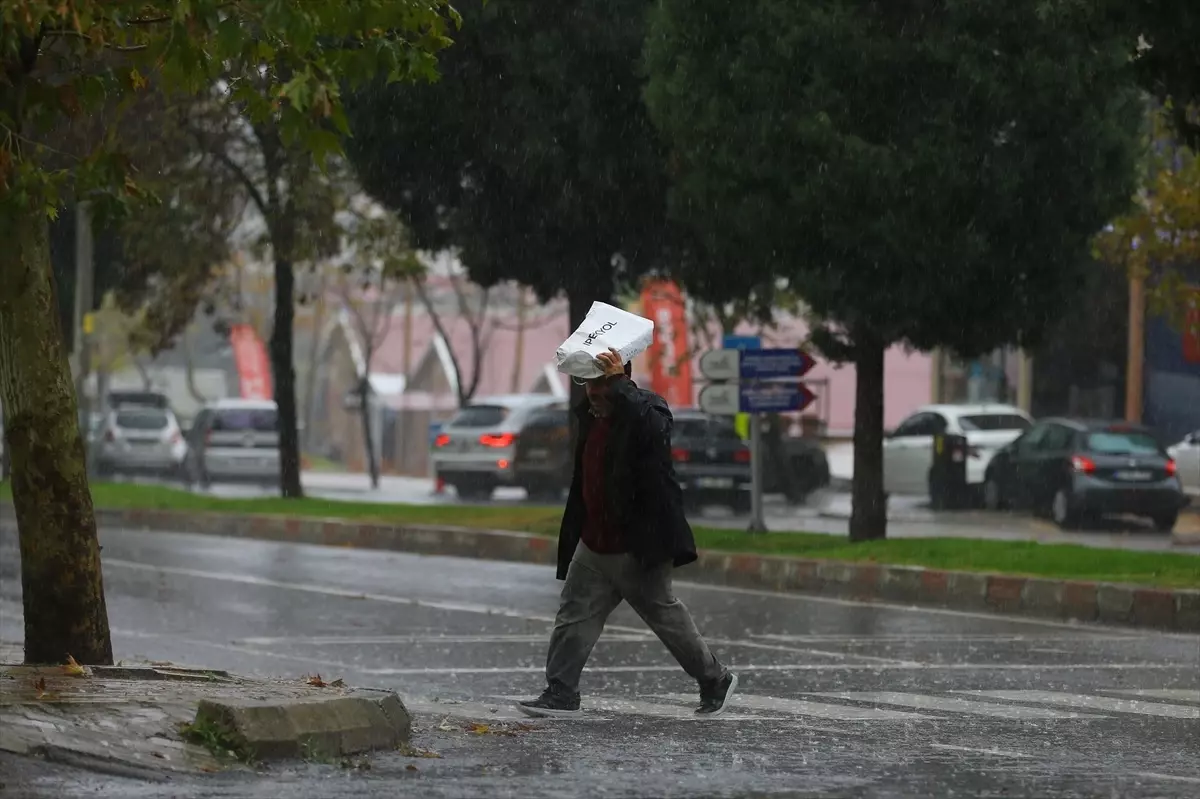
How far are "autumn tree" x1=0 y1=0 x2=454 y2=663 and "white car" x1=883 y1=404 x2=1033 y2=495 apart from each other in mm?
24040

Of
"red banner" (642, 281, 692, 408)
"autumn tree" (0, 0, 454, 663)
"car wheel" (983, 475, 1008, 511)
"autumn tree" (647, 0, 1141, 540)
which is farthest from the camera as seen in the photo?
"red banner" (642, 281, 692, 408)

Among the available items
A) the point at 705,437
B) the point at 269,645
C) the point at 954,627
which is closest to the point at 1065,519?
the point at 705,437

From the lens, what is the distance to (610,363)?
845 centimetres

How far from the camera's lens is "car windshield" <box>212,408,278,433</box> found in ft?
133

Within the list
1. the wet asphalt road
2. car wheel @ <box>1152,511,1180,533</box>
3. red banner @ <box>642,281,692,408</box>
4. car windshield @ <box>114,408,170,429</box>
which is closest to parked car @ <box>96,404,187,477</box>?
car windshield @ <box>114,408,170,429</box>

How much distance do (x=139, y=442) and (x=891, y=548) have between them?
28921 mm

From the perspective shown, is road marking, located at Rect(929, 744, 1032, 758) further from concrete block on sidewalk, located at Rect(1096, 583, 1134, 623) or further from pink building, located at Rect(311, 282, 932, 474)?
pink building, located at Rect(311, 282, 932, 474)

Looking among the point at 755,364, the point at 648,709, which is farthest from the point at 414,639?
the point at 755,364

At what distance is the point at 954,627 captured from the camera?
1403 centimetres

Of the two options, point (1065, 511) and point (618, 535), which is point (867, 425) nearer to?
point (1065, 511)

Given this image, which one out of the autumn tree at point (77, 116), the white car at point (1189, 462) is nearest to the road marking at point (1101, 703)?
the autumn tree at point (77, 116)

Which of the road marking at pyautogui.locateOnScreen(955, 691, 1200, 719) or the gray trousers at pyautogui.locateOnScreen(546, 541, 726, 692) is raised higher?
the gray trousers at pyautogui.locateOnScreen(546, 541, 726, 692)

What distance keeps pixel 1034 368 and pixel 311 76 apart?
3574 centimetres

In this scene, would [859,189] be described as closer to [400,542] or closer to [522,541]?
[522,541]
